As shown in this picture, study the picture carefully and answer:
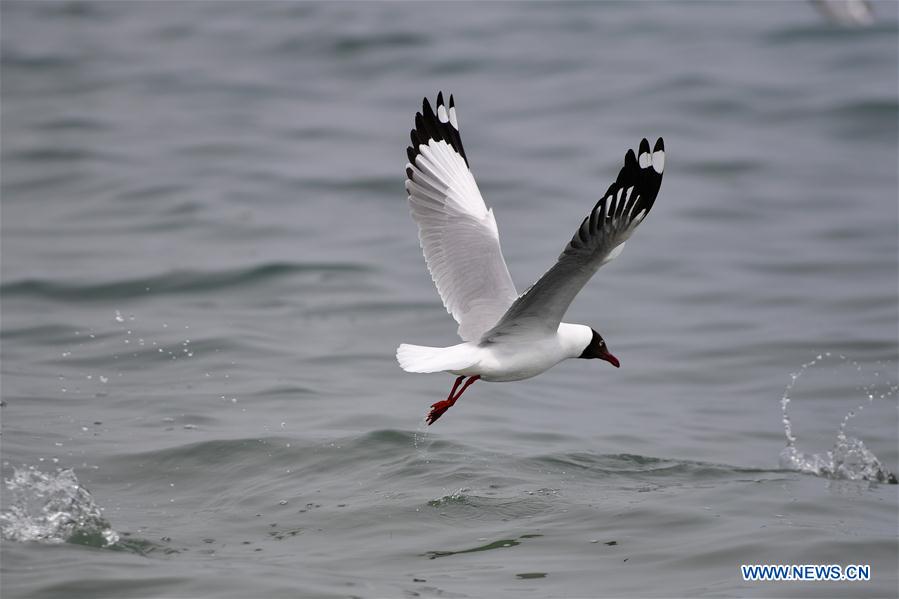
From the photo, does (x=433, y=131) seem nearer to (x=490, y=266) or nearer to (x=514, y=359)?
(x=490, y=266)

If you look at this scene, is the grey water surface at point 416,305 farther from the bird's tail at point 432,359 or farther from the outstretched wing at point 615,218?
the outstretched wing at point 615,218

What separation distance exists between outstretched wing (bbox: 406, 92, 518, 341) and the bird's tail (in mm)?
490

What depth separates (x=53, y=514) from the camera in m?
6.66

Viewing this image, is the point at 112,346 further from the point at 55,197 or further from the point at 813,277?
the point at 813,277

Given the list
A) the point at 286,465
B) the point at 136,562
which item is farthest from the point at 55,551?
the point at 286,465

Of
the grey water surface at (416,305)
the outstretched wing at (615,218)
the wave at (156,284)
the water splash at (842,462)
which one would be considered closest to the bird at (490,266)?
the outstretched wing at (615,218)

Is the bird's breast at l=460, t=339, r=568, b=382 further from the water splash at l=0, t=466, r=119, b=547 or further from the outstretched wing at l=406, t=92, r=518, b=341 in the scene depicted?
the water splash at l=0, t=466, r=119, b=547

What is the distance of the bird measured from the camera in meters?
5.95

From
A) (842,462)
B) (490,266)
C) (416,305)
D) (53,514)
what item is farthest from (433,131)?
(416,305)

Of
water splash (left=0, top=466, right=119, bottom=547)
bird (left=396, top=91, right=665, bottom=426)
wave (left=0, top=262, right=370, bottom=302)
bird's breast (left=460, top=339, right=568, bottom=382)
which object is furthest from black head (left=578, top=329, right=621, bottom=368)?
wave (left=0, top=262, right=370, bottom=302)

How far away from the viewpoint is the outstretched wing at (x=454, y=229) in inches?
289

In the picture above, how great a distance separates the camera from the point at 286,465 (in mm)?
7859

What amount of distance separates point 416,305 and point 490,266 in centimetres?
448

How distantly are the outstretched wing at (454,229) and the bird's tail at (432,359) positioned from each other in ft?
1.61
